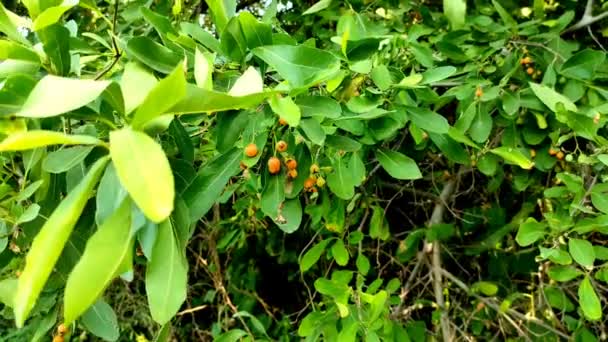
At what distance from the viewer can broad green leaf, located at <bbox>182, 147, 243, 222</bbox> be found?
753 millimetres

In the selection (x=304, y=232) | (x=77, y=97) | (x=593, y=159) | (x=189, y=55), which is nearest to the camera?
(x=77, y=97)

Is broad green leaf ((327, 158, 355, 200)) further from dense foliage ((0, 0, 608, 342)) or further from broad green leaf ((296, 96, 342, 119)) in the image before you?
broad green leaf ((296, 96, 342, 119))

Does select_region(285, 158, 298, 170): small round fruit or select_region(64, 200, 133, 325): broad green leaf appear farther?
select_region(285, 158, 298, 170): small round fruit

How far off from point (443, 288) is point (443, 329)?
0.18 meters

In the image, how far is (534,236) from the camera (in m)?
1.32

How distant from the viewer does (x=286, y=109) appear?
2.53 ft

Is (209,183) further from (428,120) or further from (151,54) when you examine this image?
(428,120)

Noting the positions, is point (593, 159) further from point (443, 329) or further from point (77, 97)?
point (77, 97)

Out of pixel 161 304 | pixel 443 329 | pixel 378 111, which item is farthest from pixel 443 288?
pixel 161 304

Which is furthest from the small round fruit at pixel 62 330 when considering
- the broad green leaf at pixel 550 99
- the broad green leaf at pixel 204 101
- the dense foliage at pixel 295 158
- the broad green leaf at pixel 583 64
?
the broad green leaf at pixel 583 64

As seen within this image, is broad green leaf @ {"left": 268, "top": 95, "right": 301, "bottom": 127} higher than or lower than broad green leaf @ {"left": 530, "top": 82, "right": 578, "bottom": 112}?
higher

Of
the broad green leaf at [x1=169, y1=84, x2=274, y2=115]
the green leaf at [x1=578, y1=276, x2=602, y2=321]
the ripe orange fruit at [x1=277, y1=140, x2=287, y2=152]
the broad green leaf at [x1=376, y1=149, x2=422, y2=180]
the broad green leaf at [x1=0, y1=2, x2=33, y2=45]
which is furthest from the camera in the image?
the green leaf at [x1=578, y1=276, x2=602, y2=321]

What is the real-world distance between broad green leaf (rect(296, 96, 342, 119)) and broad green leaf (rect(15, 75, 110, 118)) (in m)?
0.37

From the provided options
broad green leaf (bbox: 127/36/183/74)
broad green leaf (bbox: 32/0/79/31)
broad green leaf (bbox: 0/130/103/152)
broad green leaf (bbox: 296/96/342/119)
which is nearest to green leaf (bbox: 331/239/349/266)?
broad green leaf (bbox: 296/96/342/119)
